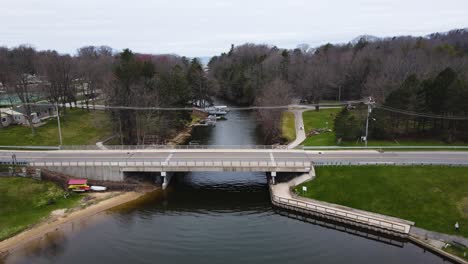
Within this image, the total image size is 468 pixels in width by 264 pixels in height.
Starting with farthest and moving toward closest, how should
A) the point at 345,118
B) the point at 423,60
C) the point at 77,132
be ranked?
the point at 423,60 → the point at 77,132 → the point at 345,118

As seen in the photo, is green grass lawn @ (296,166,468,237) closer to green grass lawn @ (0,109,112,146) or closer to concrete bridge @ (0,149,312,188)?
concrete bridge @ (0,149,312,188)

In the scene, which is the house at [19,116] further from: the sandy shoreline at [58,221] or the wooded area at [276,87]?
the sandy shoreline at [58,221]

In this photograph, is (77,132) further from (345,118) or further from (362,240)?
(362,240)

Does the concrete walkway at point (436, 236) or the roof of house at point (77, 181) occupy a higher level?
the roof of house at point (77, 181)

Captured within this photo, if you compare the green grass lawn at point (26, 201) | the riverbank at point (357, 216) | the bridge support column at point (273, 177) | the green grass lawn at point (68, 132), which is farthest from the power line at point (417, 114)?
the green grass lawn at point (68, 132)

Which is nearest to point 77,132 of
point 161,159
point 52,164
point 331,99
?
→ point 52,164

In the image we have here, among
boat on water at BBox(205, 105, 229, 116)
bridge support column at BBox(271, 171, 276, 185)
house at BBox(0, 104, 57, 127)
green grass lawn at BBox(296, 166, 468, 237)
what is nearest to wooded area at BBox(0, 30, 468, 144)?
house at BBox(0, 104, 57, 127)
